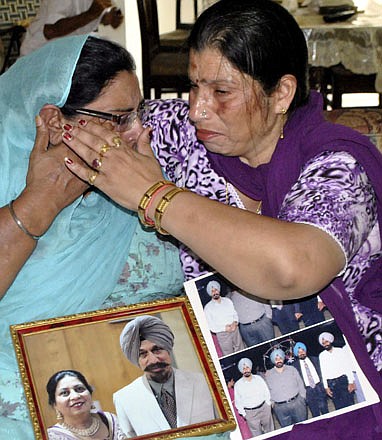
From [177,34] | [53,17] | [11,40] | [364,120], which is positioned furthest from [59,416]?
[11,40]

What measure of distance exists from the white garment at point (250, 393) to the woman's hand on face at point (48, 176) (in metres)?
0.53

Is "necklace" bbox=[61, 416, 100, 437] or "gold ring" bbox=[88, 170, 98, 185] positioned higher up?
"gold ring" bbox=[88, 170, 98, 185]

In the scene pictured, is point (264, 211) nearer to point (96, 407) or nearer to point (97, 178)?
point (97, 178)

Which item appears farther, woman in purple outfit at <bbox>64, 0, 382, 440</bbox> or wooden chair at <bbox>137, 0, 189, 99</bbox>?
wooden chair at <bbox>137, 0, 189, 99</bbox>

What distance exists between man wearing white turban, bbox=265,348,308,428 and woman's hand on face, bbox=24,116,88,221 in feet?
1.87

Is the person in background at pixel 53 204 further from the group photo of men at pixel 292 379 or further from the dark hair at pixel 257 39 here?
the group photo of men at pixel 292 379

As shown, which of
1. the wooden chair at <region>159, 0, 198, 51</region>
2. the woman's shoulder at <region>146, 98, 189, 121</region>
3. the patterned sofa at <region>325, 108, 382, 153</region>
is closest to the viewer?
the woman's shoulder at <region>146, 98, 189, 121</region>

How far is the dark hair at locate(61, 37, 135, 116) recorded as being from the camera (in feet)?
5.45

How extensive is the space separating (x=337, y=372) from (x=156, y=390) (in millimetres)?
362

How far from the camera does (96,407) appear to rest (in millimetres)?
1436

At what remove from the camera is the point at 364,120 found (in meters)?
2.35

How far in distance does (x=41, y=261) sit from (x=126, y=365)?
330 mm

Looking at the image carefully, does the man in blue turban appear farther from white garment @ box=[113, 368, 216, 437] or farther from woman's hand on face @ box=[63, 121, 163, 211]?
woman's hand on face @ box=[63, 121, 163, 211]

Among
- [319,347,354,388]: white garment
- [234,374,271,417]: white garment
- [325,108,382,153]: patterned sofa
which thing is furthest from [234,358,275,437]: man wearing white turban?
[325,108,382,153]: patterned sofa
